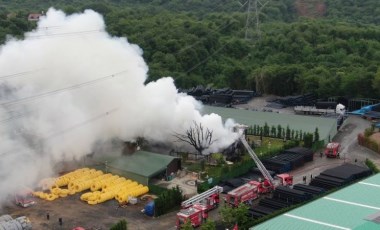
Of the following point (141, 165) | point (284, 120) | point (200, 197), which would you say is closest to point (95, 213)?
point (141, 165)

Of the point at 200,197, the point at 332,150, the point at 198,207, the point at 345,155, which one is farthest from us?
the point at 345,155

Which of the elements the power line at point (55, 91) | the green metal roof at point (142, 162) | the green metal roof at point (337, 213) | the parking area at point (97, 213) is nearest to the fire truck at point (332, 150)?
the parking area at point (97, 213)

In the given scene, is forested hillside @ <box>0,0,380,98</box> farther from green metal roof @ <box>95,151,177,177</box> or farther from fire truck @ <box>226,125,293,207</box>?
green metal roof @ <box>95,151,177,177</box>

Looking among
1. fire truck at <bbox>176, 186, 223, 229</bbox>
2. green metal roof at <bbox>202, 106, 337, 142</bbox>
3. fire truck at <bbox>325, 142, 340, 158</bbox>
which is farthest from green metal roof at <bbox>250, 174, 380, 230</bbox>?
green metal roof at <bbox>202, 106, 337, 142</bbox>

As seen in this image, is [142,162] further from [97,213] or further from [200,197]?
[200,197]

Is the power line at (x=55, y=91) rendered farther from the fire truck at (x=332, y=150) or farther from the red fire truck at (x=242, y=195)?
the fire truck at (x=332, y=150)

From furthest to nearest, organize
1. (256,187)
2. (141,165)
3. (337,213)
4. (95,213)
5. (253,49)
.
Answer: (253,49) → (141,165) → (256,187) → (95,213) → (337,213)

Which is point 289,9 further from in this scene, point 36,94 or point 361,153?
point 36,94

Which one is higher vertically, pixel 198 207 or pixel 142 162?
pixel 142 162

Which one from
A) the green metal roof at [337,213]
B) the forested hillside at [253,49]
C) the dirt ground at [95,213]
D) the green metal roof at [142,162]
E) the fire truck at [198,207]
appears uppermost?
the forested hillside at [253,49]
